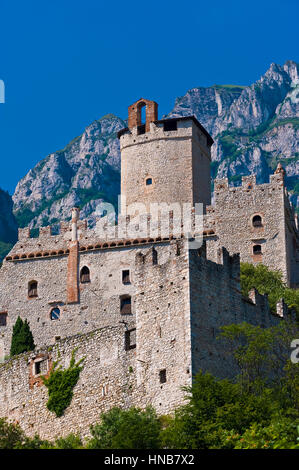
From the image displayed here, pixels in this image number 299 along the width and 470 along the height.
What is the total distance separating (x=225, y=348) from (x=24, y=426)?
12019mm

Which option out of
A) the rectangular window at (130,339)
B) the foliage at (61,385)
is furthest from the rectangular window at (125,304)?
the rectangular window at (130,339)

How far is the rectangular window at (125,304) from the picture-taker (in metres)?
63.6

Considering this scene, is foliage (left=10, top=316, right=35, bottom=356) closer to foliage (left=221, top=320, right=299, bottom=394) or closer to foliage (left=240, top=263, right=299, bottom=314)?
foliage (left=240, top=263, right=299, bottom=314)

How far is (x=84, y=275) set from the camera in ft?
220

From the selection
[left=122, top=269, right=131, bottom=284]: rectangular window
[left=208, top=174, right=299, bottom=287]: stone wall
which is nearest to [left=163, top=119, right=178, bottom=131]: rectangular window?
[left=208, top=174, right=299, bottom=287]: stone wall

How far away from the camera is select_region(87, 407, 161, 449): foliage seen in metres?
39.0

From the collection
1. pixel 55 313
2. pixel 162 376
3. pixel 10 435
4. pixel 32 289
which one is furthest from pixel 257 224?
pixel 10 435

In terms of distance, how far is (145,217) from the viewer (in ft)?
222

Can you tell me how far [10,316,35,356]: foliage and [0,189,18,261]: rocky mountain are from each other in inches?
3962

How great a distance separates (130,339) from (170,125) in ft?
102

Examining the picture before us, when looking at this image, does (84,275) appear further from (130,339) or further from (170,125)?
(130,339)

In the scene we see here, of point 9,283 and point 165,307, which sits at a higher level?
point 9,283

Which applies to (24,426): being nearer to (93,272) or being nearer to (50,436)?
(50,436)

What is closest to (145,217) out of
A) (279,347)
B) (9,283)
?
(9,283)
